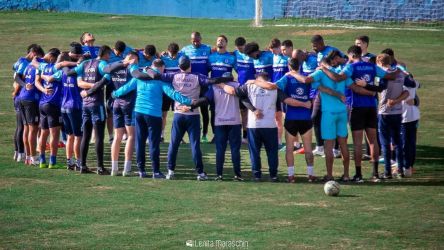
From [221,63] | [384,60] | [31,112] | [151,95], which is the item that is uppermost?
[384,60]

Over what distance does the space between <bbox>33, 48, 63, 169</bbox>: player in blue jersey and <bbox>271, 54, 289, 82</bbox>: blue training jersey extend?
4442mm

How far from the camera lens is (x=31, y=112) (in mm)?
19281

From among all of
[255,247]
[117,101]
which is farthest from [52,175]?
[255,247]

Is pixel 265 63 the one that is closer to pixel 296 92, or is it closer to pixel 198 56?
pixel 198 56

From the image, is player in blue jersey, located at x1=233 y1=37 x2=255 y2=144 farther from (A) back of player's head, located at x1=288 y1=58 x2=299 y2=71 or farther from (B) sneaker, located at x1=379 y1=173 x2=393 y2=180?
(B) sneaker, located at x1=379 y1=173 x2=393 y2=180

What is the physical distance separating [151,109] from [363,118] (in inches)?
148

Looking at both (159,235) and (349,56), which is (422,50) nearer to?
(349,56)

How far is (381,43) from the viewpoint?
1425 inches

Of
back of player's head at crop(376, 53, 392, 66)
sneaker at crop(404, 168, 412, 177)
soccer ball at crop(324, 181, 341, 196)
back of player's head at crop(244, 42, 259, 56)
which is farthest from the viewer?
back of player's head at crop(244, 42, 259, 56)

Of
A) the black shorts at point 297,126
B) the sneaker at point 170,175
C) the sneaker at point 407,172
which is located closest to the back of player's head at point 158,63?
the sneaker at point 170,175

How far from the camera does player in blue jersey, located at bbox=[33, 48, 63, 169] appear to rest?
61.8 ft

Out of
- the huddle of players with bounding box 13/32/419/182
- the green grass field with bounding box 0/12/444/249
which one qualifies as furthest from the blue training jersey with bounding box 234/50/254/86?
the huddle of players with bounding box 13/32/419/182

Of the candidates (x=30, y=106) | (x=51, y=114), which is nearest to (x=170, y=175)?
(x=51, y=114)

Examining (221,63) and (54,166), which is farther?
(221,63)
